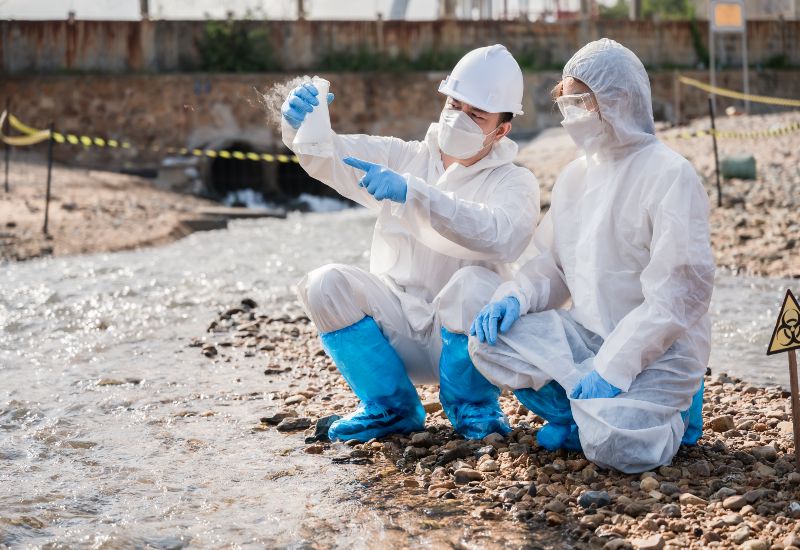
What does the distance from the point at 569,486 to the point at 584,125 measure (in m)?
1.28

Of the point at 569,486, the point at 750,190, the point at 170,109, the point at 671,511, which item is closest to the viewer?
the point at 671,511

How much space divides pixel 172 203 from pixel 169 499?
1474cm

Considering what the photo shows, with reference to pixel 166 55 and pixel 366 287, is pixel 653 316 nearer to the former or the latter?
pixel 366 287

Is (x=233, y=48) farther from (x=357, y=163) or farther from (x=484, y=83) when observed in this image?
(x=357, y=163)

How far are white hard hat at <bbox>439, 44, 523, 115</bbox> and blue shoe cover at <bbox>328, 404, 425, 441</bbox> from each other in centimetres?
127

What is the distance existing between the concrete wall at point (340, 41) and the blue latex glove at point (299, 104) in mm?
20939

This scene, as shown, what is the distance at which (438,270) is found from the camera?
4.46m

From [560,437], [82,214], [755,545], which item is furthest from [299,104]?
[82,214]

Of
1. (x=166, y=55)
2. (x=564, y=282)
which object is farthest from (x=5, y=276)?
(x=166, y=55)

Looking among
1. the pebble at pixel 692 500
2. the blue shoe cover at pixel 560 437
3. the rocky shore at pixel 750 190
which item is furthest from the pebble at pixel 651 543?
the rocky shore at pixel 750 190

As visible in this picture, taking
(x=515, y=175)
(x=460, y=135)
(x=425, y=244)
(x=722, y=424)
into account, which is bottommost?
(x=722, y=424)

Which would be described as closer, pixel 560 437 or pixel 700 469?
pixel 700 469

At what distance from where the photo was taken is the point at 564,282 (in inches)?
167

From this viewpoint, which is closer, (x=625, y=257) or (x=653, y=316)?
(x=653, y=316)
